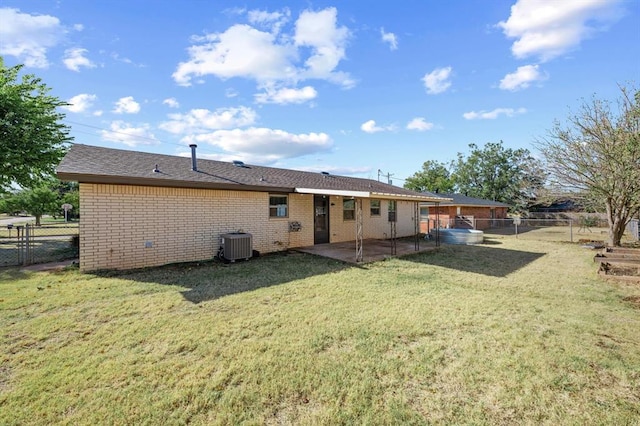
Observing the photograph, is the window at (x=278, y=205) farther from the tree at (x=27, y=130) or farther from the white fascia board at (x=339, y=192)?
the tree at (x=27, y=130)

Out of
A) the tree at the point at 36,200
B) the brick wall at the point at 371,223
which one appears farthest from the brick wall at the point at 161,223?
the tree at the point at 36,200

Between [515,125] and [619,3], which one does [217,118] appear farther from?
[619,3]

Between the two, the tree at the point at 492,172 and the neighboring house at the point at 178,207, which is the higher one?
the tree at the point at 492,172

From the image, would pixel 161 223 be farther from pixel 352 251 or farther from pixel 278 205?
pixel 352 251

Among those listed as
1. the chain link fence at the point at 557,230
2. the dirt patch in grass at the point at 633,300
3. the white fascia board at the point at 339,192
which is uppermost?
the white fascia board at the point at 339,192

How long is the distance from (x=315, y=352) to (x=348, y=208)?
34.7ft

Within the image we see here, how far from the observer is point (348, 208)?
45.3 ft

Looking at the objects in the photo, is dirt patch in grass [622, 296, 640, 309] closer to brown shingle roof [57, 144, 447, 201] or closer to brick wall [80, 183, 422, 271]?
brown shingle roof [57, 144, 447, 201]

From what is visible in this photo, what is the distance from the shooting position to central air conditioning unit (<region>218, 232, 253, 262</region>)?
8891 millimetres

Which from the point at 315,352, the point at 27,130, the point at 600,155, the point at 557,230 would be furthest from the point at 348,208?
the point at 557,230

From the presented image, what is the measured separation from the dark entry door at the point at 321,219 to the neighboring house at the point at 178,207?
4 cm

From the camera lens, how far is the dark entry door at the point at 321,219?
12.5 metres

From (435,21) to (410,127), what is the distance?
16.4 metres

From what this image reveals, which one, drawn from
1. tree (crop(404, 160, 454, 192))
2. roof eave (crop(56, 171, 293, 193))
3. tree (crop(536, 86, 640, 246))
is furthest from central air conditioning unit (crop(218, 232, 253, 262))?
tree (crop(404, 160, 454, 192))
